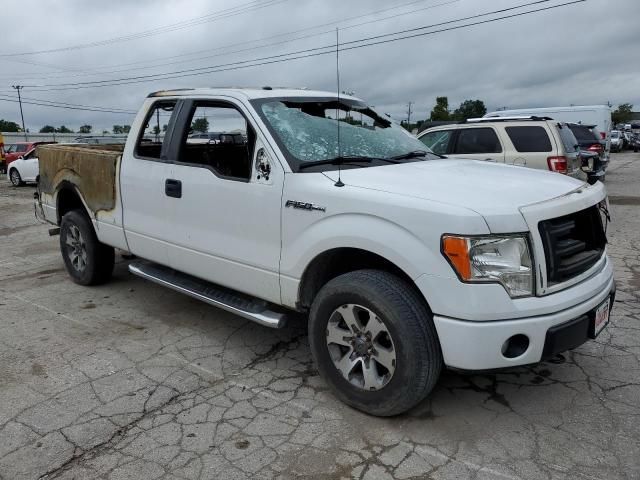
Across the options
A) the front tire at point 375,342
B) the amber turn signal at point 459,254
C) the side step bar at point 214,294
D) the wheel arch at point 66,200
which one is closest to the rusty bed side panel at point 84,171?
the wheel arch at point 66,200

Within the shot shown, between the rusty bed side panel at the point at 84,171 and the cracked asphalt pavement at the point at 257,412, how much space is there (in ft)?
3.70

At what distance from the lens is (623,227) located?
8.98m

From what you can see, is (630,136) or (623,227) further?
(630,136)

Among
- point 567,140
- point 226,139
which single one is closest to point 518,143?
point 567,140

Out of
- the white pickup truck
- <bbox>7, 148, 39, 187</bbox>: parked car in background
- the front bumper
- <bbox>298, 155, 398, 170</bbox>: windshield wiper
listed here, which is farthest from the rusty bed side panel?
<bbox>7, 148, 39, 187</bbox>: parked car in background

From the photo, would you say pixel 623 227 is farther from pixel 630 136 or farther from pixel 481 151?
pixel 630 136

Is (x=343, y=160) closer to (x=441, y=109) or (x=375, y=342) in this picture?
(x=375, y=342)

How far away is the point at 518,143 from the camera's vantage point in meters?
9.37

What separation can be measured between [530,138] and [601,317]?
6.86 metres

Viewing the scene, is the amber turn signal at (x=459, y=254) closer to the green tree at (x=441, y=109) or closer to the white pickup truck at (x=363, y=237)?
the white pickup truck at (x=363, y=237)

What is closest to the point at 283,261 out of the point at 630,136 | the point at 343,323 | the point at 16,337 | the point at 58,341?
the point at 343,323

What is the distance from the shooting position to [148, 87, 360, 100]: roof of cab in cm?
400

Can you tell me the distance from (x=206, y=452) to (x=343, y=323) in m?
1.03

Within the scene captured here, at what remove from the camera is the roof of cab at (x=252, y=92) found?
13.1 feet
